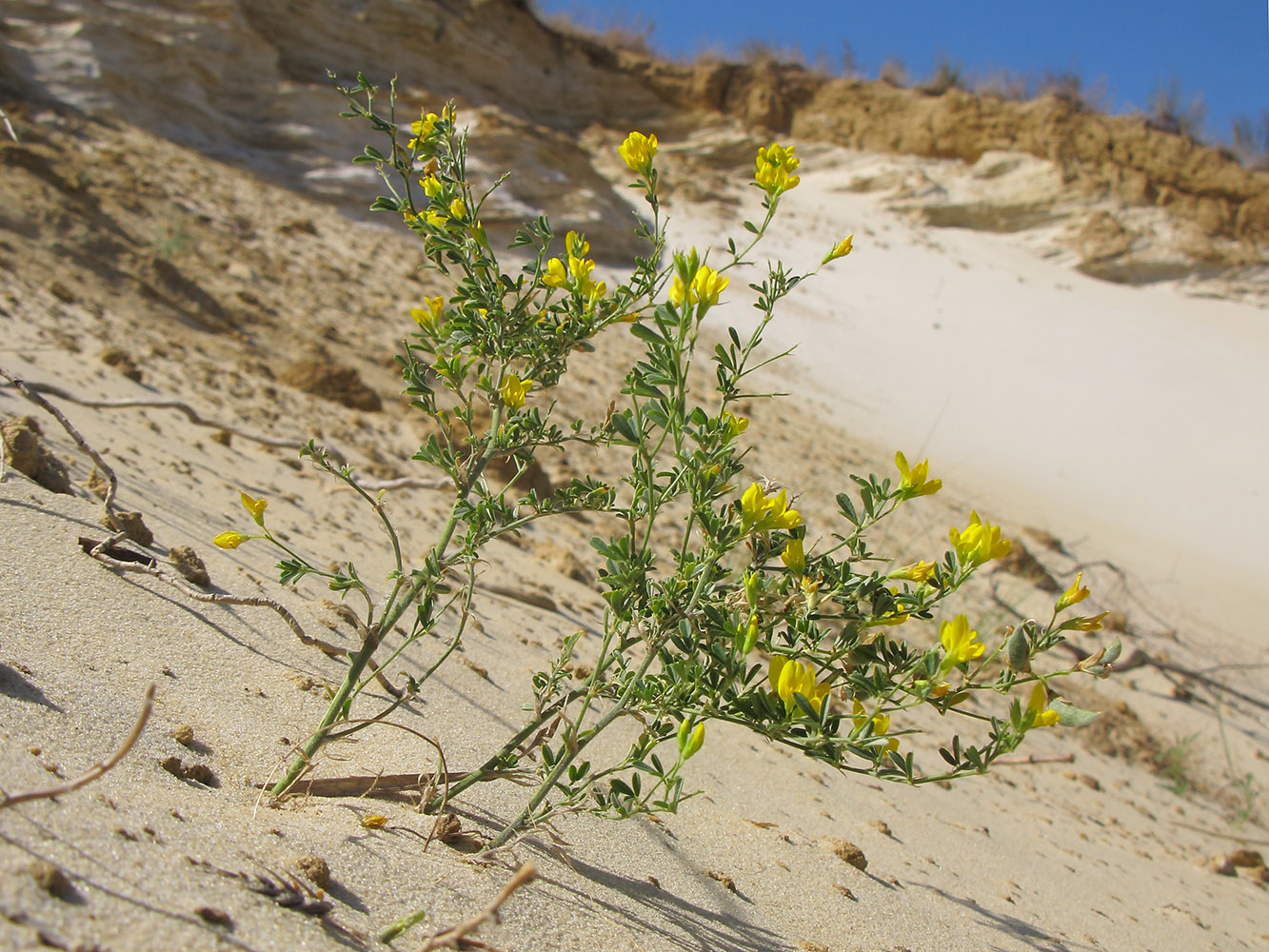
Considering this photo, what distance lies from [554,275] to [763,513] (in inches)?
17.4

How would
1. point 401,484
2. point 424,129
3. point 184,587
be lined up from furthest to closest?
point 401,484 < point 184,587 < point 424,129

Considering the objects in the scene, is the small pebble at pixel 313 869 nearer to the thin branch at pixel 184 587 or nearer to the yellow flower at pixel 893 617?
the thin branch at pixel 184 587

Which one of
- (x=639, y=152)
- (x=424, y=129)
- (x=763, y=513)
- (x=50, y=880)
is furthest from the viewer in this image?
(x=424, y=129)

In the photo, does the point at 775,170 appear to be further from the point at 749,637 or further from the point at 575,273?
the point at 749,637

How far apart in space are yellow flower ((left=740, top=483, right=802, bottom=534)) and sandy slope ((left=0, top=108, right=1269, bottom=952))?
0.57 m

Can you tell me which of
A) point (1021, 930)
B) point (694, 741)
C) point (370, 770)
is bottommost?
point (1021, 930)

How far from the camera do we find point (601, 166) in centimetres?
1218

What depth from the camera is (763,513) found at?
107 cm

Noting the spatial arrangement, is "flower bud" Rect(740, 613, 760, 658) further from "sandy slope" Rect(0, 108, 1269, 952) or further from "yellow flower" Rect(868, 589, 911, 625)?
"sandy slope" Rect(0, 108, 1269, 952)

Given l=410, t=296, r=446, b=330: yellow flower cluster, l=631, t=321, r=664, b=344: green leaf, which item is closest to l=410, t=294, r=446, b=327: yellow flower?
l=410, t=296, r=446, b=330: yellow flower cluster

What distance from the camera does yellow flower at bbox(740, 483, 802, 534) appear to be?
1060 millimetres

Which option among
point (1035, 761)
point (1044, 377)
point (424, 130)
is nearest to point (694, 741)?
point (424, 130)

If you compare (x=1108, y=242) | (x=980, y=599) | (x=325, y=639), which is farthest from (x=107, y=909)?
(x=1108, y=242)

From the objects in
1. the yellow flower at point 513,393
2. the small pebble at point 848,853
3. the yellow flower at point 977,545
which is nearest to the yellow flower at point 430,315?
the yellow flower at point 513,393
